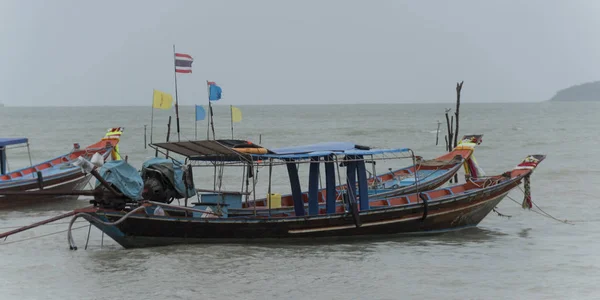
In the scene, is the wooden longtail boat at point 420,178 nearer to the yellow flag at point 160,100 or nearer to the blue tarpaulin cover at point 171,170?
the blue tarpaulin cover at point 171,170

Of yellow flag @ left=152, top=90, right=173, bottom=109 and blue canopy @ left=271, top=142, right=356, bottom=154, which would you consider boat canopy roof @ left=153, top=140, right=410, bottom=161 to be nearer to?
blue canopy @ left=271, top=142, right=356, bottom=154

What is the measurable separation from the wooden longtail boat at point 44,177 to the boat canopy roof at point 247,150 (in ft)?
22.8

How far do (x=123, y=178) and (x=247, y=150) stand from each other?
2.61 m

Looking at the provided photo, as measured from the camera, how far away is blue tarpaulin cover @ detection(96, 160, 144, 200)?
599 inches

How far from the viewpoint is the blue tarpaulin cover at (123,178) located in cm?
1522

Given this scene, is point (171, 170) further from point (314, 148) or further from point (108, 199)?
point (314, 148)

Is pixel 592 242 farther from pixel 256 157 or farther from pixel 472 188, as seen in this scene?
pixel 256 157

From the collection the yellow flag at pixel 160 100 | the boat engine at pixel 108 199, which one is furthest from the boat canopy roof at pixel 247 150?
the yellow flag at pixel 160 100

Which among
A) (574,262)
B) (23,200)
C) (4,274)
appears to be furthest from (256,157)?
(23,200)

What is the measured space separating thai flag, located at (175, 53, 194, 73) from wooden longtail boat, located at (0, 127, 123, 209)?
4853 mm

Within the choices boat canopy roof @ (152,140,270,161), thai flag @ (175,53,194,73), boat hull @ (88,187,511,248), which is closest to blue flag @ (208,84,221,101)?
thai flag @ (175,53,194,73)

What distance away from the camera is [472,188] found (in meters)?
19.3

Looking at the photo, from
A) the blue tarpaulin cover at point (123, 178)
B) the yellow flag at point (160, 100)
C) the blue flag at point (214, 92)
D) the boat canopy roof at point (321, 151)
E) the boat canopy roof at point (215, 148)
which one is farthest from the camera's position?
the blue flag at point (214, 92)

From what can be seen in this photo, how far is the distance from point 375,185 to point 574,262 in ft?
20.8
